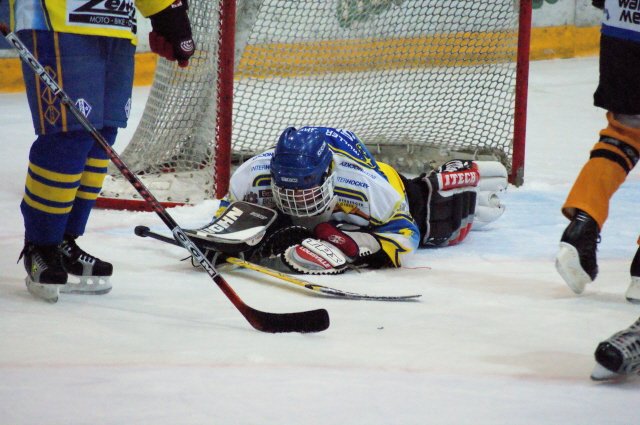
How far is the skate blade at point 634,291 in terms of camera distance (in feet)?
8.94

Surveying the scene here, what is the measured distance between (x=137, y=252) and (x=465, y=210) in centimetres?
107

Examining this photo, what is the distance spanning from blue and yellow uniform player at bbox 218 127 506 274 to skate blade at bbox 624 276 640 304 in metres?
0.69

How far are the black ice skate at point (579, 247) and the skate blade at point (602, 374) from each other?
0.55 metres

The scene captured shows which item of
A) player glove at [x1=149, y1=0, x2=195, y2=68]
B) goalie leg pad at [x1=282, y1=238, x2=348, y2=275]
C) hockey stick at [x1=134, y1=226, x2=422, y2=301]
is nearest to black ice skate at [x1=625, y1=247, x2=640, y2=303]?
hockey stick at [x1=134, y1=226, x2=422, y2=301]

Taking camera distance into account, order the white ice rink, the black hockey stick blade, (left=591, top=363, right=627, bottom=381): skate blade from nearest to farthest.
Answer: the white ice rink
(left=591, top=363, right=627, bottom=381): skate blade
the black hockey stick blade

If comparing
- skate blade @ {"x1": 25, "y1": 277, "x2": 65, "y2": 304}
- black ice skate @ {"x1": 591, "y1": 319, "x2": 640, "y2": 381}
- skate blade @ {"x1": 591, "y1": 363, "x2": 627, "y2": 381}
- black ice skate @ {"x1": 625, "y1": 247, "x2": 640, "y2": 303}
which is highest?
black ice skate @ {"x1": 591, "y1": 319, "x2": 640, "y2": 381}

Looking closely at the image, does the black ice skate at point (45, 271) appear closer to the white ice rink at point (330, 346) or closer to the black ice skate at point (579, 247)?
the white ice rink at point (330, 346)

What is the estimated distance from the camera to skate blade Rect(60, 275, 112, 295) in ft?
9.02

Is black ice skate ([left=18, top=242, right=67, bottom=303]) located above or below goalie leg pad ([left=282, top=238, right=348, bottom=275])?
above

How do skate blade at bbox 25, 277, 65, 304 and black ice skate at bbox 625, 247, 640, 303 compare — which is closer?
skate blade at bbox 25, 277, 65, 304

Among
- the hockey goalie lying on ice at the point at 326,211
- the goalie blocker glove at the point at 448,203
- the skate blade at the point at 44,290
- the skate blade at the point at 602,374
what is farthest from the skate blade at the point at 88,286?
the skate blade at the point at 602,374

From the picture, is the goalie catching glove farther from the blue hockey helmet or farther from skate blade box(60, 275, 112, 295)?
skate blade box(60, 275, 112, 295)

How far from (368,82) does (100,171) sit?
2190 millimetres

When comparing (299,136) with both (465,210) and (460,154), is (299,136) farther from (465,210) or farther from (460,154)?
(460,154)
